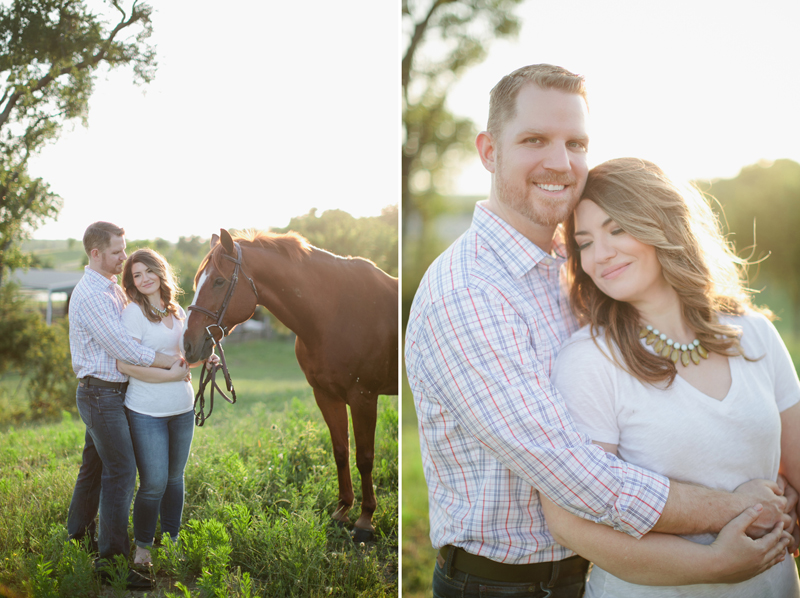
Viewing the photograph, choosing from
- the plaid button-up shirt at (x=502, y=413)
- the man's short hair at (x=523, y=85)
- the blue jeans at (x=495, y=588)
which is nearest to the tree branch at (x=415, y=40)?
the man's short hair at (x=523, y=85)

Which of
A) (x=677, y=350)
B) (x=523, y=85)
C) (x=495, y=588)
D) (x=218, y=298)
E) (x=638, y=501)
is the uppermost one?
(x=523, y=85)

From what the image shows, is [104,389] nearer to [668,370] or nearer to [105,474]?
[105,474]

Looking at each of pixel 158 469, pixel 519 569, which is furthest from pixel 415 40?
pixel 519 569

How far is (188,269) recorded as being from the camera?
65.7 inches

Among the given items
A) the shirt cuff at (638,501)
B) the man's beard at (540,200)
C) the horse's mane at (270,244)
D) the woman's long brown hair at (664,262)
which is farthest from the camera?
the horse's mane at (270,244)

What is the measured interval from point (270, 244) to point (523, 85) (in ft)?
3.30

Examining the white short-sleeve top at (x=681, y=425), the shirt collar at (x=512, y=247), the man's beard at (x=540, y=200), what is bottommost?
the white short-sleeve top at (x=681, y=425)

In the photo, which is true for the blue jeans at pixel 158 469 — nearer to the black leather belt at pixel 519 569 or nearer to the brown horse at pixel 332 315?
the brown horse at pixel 332 315

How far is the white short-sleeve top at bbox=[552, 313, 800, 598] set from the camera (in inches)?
50.2

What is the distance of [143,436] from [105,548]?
39 centimetres

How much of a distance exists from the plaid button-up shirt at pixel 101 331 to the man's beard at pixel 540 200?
1230 millimetres

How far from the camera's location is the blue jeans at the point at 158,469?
164 centimetres

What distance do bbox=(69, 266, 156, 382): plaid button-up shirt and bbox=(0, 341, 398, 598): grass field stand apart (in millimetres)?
238

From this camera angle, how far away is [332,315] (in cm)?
202
